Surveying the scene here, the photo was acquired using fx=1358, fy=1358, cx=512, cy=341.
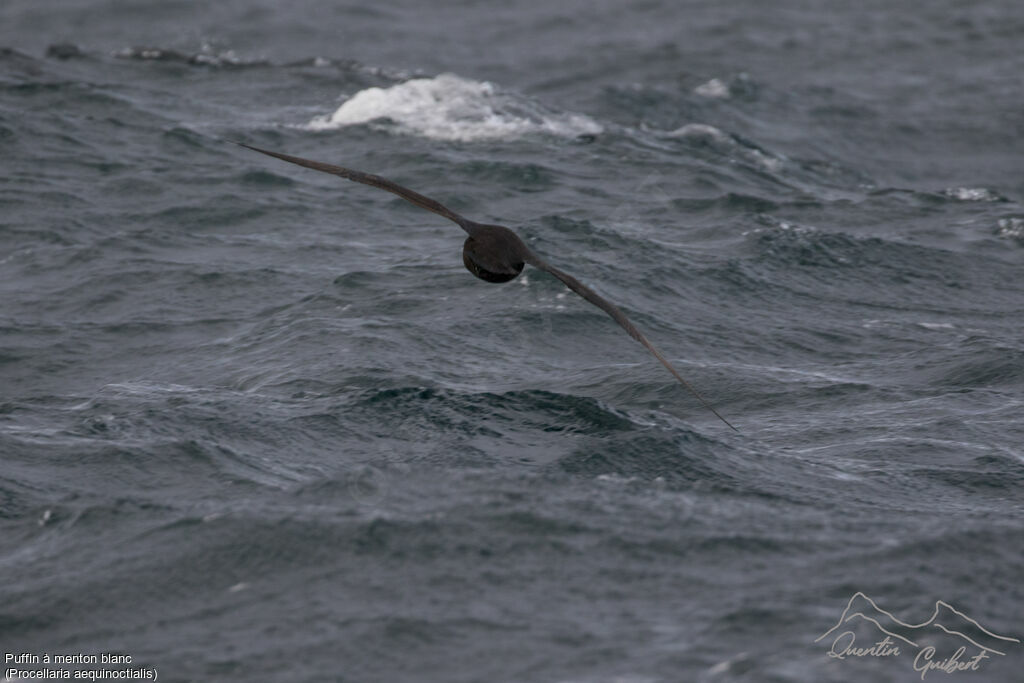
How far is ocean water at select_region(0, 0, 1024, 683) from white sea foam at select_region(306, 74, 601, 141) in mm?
107

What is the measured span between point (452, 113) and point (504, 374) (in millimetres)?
10946

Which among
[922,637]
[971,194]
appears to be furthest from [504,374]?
[971,194]

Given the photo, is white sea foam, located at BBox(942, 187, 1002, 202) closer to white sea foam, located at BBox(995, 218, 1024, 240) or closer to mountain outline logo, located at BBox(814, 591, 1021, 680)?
white sea foam, located at BBox(995, 218, 1024, 240)

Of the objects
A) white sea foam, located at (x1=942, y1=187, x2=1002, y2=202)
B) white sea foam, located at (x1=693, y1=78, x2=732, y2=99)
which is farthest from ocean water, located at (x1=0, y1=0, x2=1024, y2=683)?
white sea foam, located at (x1=693, y1=78, x2=732, y2=99)

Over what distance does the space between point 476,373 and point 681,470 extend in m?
3.33

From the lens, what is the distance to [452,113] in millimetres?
25406

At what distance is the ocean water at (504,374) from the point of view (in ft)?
33.0

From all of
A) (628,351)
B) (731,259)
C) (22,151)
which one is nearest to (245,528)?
(628,351)

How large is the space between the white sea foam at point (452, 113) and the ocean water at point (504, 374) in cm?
11

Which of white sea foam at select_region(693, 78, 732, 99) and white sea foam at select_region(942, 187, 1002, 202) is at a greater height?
white sea foam at select_region(693, 78, 732, 99)

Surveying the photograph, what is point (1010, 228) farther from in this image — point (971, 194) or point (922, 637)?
point (922, 637)

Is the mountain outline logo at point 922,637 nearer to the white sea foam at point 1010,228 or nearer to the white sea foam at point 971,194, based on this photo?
the white sea foam at point 1010,228

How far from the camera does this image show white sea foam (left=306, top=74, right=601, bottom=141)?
2464 centimetres

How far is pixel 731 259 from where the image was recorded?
1917cm
